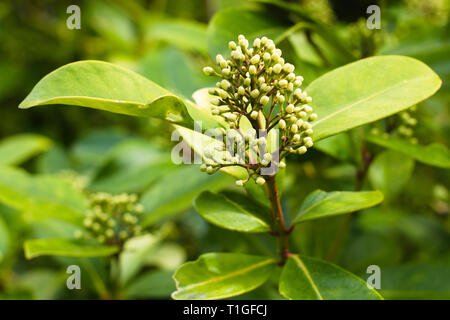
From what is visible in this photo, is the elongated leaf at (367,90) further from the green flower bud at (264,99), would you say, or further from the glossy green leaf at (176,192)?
the glossy green leaf at (176,192)

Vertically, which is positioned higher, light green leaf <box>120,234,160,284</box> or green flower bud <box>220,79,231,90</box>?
green flower bud <box>220,79,231,90</box>

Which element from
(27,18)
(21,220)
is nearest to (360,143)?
(21,220)

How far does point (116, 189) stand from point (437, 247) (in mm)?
1514

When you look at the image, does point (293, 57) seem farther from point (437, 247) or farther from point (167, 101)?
point (437, 247)

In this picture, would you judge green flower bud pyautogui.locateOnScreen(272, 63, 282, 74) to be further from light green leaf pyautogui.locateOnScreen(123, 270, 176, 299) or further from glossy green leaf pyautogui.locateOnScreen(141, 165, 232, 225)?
light green leaf pyautogui.locateOnScreen(123, 270, 176, 299)

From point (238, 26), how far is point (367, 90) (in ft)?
1.80

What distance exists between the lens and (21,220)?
200 centimetres

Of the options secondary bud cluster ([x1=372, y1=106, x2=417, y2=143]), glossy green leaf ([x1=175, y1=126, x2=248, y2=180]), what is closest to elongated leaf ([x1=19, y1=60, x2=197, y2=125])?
glossy green leaf ([x1=175, y1=126, x2=248, y2=180])

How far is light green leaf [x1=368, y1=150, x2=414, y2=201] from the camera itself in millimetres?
1777

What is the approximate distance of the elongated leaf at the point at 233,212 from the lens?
3.93 ft

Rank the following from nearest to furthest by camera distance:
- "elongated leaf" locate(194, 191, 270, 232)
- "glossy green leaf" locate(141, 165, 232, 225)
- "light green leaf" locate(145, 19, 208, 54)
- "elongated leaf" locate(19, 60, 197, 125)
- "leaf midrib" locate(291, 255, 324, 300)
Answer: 1. "elongated leaf" locate(19, 60, 197, 125)
2. "leaf midrib" locate(291, 255, 324, 300)
3. "elongated leaf" locate(194, 191, 270, 232)
4. "glossy green leaf" locate(141, 165, 232, 225)
5. "light green leaf" locate(145, 19, 208, 54)

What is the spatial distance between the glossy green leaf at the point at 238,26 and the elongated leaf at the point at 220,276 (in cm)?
62

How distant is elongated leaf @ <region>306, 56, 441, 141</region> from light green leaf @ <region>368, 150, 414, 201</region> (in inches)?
25.7

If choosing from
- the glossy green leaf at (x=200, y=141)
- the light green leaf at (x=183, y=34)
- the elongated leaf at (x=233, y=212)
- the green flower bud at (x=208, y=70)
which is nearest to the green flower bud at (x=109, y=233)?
the elongated leaf at (x=233, y=212)
